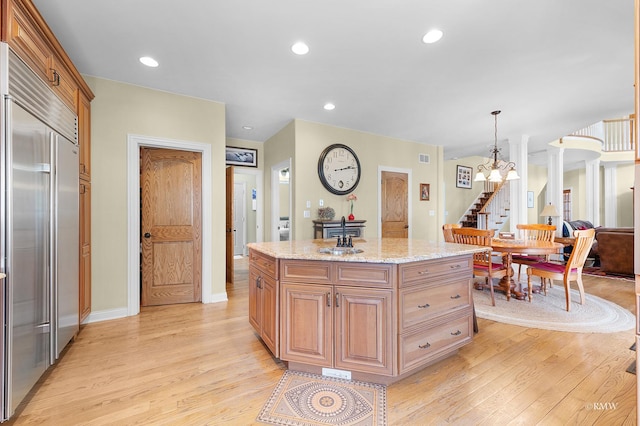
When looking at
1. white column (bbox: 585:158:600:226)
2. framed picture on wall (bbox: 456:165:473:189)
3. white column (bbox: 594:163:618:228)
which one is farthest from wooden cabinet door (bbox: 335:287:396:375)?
white column (bbox: 594:163:618:228)

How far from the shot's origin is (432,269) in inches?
78.6

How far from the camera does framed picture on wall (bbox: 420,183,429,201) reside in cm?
588

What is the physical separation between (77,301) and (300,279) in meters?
2.11

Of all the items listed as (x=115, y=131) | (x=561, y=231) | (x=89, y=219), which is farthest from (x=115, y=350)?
(x=561, y=231)

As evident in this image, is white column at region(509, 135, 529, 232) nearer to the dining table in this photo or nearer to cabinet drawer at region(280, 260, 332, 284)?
the dining table

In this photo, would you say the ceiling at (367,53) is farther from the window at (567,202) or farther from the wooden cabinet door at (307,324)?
the window at (567,202)

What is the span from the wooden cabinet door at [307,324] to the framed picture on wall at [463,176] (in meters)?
7.70

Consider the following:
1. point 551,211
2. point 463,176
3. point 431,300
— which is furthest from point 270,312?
point 463,176

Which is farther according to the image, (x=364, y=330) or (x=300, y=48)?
(x=300, y=48)

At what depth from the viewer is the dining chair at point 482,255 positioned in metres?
3.35

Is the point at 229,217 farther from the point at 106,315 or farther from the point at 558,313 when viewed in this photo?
the point at 558,313

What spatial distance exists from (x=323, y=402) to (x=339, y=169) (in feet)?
11.9

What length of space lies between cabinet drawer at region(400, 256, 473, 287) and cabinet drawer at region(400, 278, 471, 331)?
6cm

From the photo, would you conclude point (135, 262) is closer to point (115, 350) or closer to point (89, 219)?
point (89, 219)
